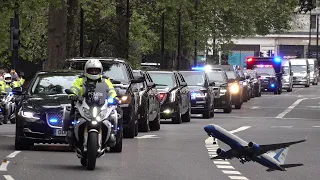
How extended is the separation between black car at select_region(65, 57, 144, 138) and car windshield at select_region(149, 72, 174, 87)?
27.4 feet

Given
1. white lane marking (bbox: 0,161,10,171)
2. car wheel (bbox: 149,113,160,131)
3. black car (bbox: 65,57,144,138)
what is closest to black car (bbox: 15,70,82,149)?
white lane marking (bbox: 0,161,10,171)

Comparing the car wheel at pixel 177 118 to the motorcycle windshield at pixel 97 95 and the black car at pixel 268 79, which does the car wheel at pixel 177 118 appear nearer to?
the motorcycle windshield at pixel 97 95

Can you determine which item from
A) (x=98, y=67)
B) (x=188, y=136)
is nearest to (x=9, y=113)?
(x=188, y=136)

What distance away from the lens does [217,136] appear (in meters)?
12.4

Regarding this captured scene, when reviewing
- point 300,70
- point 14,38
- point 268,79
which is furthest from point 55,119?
point 300,70

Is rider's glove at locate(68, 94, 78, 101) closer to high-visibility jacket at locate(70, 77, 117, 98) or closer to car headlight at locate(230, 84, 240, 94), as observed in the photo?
high-visibility jacket at locate(70, 77, 117, 98)

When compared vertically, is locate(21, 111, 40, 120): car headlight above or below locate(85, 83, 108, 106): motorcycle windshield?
below

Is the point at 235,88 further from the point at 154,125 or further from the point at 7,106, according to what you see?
the point at 154,125

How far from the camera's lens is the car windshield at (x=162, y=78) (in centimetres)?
3450

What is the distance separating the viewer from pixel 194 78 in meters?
39.8

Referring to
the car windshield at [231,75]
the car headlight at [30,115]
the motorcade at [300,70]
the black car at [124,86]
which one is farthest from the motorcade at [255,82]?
the car headlight at [30,115]

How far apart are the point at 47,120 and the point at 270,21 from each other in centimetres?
6521

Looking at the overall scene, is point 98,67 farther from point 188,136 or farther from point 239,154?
point 188,136

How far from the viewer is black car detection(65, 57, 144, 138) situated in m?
24.6
